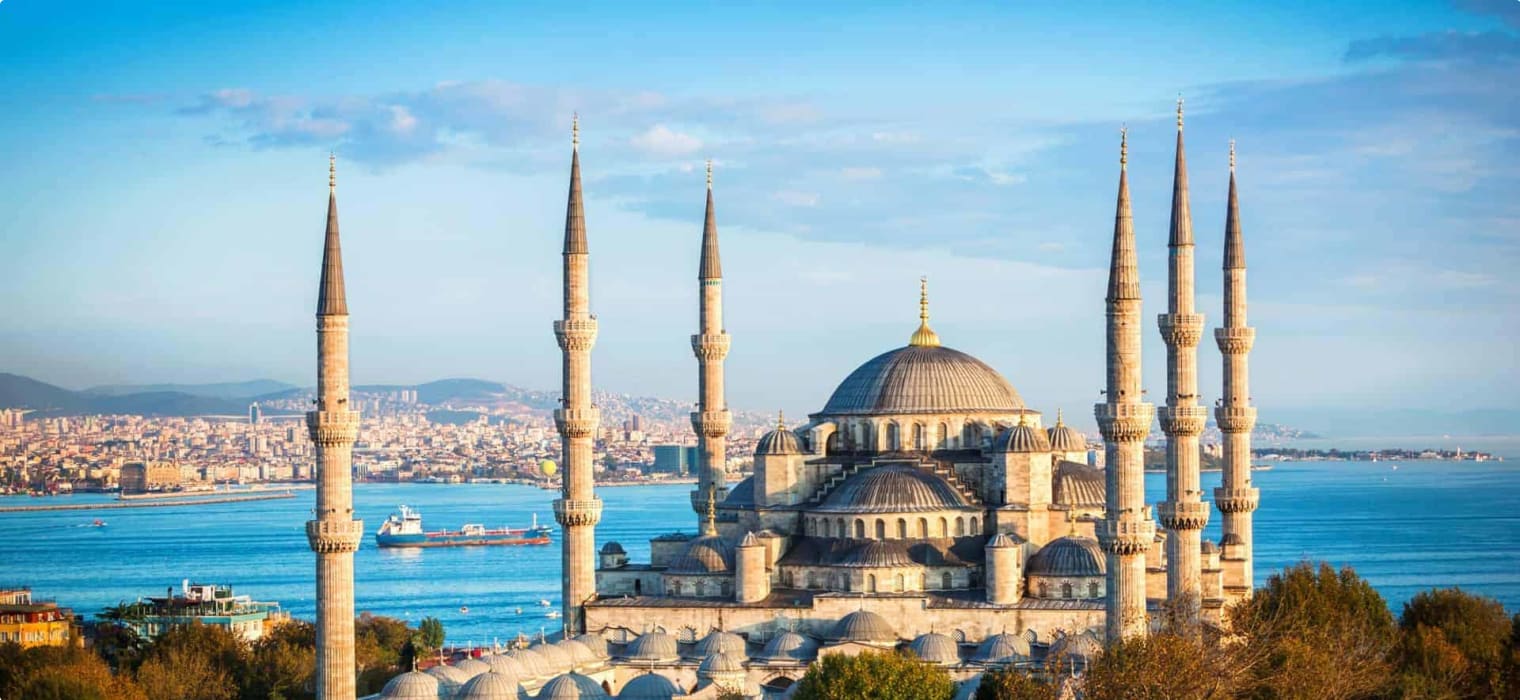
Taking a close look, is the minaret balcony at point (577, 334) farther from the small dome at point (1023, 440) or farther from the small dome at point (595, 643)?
the small dome at point (1023, 440)

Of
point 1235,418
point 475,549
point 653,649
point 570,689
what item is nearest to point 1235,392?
point 1235,418

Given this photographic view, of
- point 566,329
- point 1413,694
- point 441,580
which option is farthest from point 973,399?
point 441,580

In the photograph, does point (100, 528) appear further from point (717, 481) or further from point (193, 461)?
point (717, 481)

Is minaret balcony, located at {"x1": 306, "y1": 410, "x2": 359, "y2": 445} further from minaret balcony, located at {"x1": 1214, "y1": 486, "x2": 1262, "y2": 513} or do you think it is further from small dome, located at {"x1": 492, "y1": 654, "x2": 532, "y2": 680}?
minaret balcony, located at {"x1": 1214, "y1": 486, "x2": 1262, "y2": 513}

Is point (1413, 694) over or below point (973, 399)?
below

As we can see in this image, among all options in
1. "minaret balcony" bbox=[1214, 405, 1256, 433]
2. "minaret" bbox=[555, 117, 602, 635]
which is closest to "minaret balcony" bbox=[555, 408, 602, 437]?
"minaret" bbox=[555, 117, 602, 635]

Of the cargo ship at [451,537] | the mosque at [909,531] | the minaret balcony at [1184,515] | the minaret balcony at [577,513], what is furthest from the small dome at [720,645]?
the cargo ship at [451,537]

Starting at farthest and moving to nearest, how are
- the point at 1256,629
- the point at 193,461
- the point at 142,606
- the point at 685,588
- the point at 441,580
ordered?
the point at 193,461
the point at 441,580
the point at 142,606
the point at 685,588
the point at 1256,629
